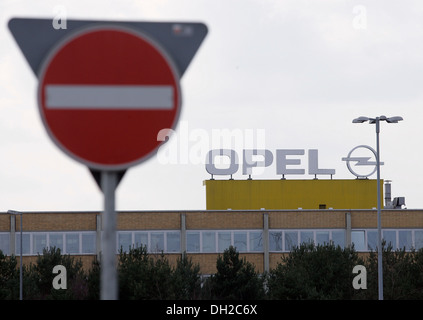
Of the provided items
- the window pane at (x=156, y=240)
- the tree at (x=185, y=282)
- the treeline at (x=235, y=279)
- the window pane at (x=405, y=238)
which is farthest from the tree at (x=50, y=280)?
the window pane at (x=405, y=238)

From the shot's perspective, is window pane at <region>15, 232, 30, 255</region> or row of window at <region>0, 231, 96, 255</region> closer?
window pane at <region>15, 232, 30, 255</region>

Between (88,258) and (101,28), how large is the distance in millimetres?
71624

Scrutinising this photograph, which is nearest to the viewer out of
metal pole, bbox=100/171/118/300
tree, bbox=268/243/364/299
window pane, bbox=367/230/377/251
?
metal pole, bbox=100/171/118/300

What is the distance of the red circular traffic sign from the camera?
12.0 ft

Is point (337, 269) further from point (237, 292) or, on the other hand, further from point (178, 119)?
point (178, 119)

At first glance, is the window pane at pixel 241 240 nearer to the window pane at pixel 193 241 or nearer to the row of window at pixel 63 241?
the window pane at pixel 193 241

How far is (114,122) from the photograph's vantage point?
366 cm

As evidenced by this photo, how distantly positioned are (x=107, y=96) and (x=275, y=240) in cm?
7162

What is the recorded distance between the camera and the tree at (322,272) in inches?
2159

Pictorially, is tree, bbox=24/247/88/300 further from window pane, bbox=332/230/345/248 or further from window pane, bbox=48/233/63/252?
window pane, bbox=332/230/345/248

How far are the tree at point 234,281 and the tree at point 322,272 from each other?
1503mm

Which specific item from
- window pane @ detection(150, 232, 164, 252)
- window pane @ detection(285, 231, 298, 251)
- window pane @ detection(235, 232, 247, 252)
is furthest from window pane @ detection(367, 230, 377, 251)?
window pane @ detection(150, 232, 164, 252)

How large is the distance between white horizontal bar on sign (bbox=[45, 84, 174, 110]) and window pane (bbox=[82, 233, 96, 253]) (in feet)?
230
